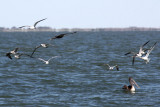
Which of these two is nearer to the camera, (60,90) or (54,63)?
(60,90)

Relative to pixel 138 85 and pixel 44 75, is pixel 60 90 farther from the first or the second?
pixel 44 75

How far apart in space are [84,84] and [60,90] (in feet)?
9.04

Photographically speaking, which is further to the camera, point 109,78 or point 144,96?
point 109,78

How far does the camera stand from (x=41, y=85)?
91.1ft

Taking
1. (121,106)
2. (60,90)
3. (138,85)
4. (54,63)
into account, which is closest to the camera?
(121,106)

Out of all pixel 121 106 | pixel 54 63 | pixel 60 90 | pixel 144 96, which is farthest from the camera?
pixel 54 63

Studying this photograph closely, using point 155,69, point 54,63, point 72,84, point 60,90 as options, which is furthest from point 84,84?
point 54,63

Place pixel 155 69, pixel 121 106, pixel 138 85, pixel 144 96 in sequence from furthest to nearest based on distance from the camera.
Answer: pixel 155 69
pixel 138 85
pixel 144 96
pixel 121 106

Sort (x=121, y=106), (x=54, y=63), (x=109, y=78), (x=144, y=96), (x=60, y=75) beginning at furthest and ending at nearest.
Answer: (x=54, y=63), (x=60, y=75), (x=109, y=78), (x=144, y=96), (x=121, y=106)

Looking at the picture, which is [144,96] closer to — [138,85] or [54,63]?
[138,85]

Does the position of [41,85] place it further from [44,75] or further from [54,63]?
[54,63]

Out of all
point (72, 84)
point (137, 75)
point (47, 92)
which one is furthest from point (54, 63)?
point (47, 92)

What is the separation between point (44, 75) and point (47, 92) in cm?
833

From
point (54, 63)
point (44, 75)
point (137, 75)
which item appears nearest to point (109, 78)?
point (137, 75)
